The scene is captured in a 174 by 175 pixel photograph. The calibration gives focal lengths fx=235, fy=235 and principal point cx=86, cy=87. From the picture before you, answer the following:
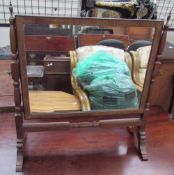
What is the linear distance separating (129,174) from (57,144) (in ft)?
0.80

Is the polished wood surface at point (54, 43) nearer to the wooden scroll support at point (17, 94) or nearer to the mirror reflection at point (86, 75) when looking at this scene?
the mirror reflection at point (86, 75)

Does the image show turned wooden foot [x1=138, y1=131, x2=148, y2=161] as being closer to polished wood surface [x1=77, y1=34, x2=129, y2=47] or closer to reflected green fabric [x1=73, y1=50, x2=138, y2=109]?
reflected green fabric [x1=73, y1=50, x2=138, y2=109]

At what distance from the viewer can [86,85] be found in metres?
0.75

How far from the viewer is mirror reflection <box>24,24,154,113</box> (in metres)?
0.71

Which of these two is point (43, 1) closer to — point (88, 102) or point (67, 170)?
point (88, 102)

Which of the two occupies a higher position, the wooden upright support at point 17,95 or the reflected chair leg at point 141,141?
the wooden upright support at point 17,95

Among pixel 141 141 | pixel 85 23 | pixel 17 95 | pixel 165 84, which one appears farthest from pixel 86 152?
pixel 165 84

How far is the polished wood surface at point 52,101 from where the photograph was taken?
0.69 m

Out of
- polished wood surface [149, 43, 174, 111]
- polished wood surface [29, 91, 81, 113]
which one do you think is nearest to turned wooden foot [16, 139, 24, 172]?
polished wood surface [29, 91, 81, 113]

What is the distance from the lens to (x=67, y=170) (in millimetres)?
689

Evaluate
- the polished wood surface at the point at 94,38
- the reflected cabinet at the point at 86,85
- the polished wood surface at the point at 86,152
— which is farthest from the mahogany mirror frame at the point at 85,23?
the polished wood surface at the point at 94,38

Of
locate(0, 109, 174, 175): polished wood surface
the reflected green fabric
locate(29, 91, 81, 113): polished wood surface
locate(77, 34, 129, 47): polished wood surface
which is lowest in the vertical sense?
locate(0, 109, 174, 175): polished wood surface

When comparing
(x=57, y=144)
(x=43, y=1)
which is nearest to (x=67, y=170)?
(x=57, y=144)

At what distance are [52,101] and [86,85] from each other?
118 mm
